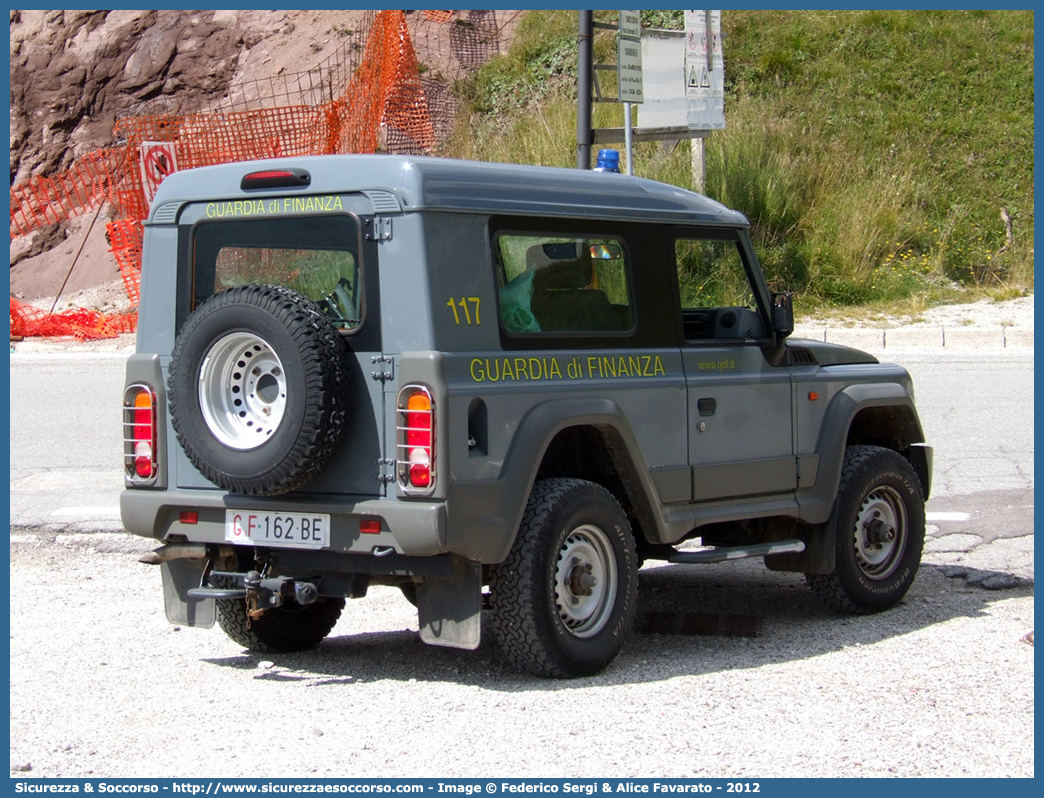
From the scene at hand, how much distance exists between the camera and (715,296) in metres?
6.83

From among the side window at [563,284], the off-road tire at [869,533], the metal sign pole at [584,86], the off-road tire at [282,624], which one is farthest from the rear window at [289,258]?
the metal sign pole at [584,86]

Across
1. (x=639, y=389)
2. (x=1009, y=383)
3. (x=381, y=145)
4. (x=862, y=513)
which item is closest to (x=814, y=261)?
(x=1009, y=383)

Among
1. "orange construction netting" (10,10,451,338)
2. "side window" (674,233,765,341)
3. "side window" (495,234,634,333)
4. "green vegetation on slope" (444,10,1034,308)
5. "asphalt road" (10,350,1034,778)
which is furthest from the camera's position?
"orange construction netting" (10,10,451,338)

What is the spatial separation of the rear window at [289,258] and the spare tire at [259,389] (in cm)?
22

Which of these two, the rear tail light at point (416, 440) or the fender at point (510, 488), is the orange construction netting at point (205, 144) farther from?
the rear tail light at point (416, 440)

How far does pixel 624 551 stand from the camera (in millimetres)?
5648

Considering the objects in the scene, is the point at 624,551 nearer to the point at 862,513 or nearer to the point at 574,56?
the point at 862,513

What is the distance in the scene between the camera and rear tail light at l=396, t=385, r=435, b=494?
4910 mm

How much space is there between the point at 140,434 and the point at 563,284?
197 centimetres

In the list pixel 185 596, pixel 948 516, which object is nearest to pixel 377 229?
pixel 185 596

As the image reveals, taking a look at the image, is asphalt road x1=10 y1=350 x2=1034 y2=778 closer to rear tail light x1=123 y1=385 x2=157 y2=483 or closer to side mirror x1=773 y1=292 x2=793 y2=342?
rear tail light x1=123 y1=385 x2=157 y2=483

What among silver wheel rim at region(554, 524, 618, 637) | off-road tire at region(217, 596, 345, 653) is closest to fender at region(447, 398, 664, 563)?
silver wheel rim at region(554, 524, 618, 637)

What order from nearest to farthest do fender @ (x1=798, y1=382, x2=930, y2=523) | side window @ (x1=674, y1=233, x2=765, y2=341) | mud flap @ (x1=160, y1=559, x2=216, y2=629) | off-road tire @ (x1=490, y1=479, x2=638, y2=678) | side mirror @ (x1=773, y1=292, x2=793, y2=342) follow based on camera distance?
off-road tire @ (x1=490, y1=479, x2=638, y2=678) → mud flap @ (x1=160, y1=559, x2=216, y2=629) → side window @ (x1=674, y1=233, x2=765, y2=341) → side mirror @ (x1=773, y1=292, x2=793, y2=342) → fender @ (x1=798, y1=382, x2=930, y2=523)

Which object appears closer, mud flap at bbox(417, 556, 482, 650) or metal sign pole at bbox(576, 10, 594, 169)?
mud flap at bbox(417, 556, 482, 650)
